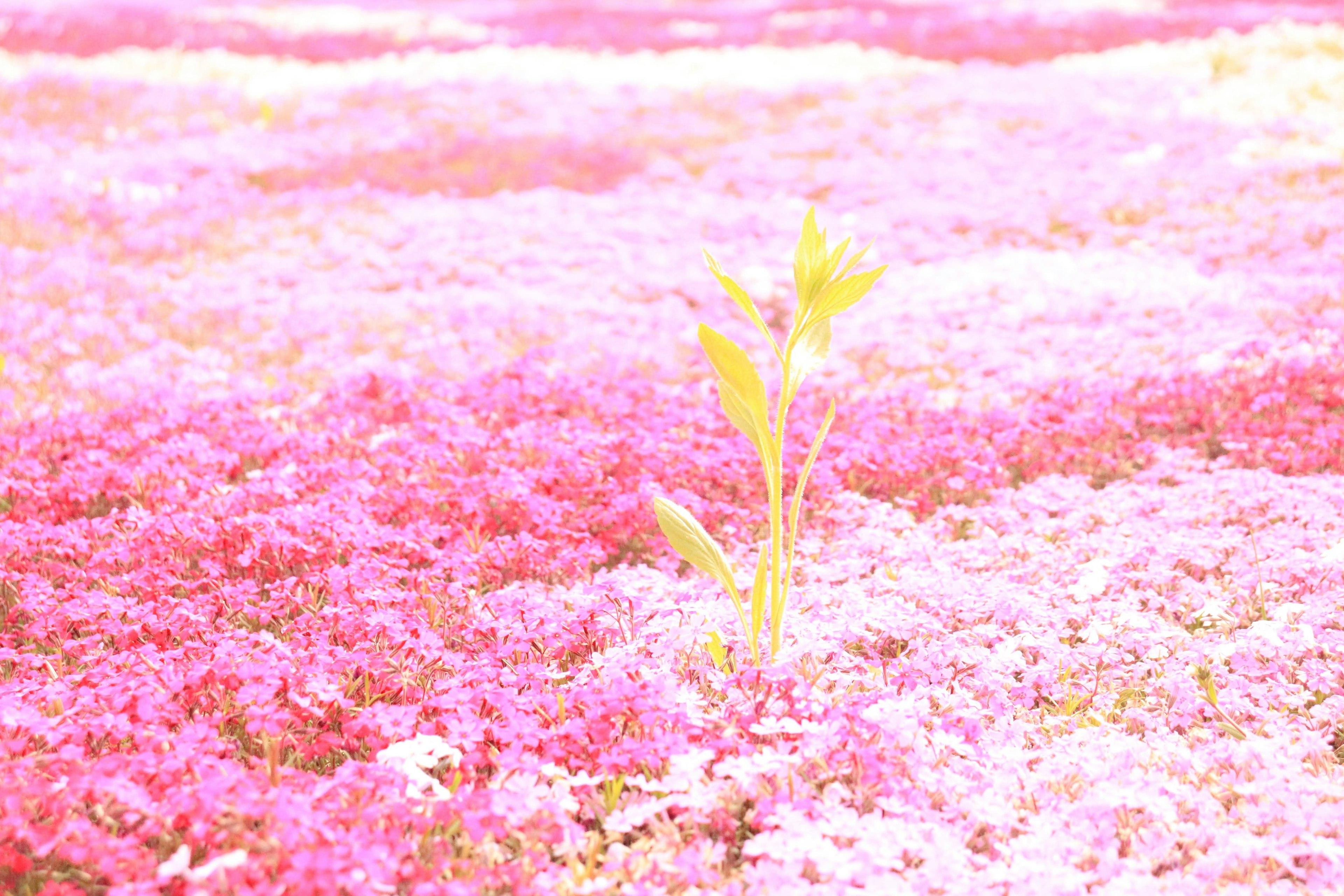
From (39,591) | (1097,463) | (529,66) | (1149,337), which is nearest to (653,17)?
(529,66)

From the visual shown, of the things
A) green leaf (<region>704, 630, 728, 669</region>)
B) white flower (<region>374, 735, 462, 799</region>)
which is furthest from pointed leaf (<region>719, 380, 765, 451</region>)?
white flower (<region>374, 735, 462, 799</region>)

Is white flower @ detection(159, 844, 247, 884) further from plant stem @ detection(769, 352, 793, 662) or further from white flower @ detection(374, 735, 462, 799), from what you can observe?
plant stem @ detection(769, 352, 793, 662)

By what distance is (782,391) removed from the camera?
409cm

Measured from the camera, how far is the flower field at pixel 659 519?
329cm

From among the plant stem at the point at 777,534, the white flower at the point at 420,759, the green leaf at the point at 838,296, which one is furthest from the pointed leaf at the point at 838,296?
the white flower at the point at 420,759

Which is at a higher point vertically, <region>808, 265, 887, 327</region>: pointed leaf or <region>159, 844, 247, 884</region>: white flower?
<region>808, 265, 887, 327</region>: pointed leaf

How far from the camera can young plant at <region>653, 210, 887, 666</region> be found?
3861mm

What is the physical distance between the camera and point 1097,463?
21.4ft

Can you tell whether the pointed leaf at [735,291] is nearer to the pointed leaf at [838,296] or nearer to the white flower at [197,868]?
the pointed leaf at [838,296]

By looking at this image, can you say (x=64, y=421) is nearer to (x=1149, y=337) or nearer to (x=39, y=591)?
(x=39, y=591)

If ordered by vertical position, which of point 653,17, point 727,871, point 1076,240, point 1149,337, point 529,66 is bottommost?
point 727,871

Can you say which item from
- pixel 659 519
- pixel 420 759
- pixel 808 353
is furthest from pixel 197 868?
pixel 808 353

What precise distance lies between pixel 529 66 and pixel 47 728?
18.6 metres

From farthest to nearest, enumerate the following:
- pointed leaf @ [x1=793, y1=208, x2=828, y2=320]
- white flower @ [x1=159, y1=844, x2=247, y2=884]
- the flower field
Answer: pointed leaf @ [x1=793, y1=208, x2=828, y2=320]
the flower field
white flower @ [x1=159, y1=844, x2=247, y2=884]
